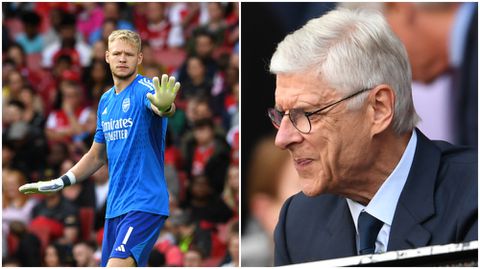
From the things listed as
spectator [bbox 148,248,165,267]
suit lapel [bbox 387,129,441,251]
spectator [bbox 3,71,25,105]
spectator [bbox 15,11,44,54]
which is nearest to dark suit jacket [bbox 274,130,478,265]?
suit lapel [bbox 387,129,441,251]

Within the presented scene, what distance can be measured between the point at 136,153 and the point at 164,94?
52 cm

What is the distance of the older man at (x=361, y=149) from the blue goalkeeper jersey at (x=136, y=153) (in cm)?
106

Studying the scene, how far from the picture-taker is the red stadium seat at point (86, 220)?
39.9ft

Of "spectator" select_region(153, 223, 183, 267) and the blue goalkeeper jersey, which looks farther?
"spectator" select_region(153, 223, 183, 267)

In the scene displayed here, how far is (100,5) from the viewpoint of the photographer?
47.3 ft

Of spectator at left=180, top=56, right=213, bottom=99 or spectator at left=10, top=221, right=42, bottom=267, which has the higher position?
spectator at left=180, top=56, right=213, bottom=99

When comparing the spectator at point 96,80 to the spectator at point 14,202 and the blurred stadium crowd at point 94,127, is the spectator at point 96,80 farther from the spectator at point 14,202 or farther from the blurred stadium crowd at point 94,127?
the spectator at point 14,202

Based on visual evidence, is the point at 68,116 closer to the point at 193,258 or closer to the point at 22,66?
the point at 22,66

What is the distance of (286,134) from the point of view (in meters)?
5.94

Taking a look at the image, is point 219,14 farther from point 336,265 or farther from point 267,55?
point 336,265

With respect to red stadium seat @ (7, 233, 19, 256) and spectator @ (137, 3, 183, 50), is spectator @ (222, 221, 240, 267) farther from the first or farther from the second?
spectator @ (137, 3, 183, 50)

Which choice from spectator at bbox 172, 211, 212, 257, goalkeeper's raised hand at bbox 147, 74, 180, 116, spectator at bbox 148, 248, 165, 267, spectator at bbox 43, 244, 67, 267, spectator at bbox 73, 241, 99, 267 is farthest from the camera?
spectator at bbox 43, 244, 67, 267

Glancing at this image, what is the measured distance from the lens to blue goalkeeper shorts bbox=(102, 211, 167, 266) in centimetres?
684

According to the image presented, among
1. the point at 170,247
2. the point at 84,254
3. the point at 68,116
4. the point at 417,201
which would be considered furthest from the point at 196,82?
the point at 417,201
